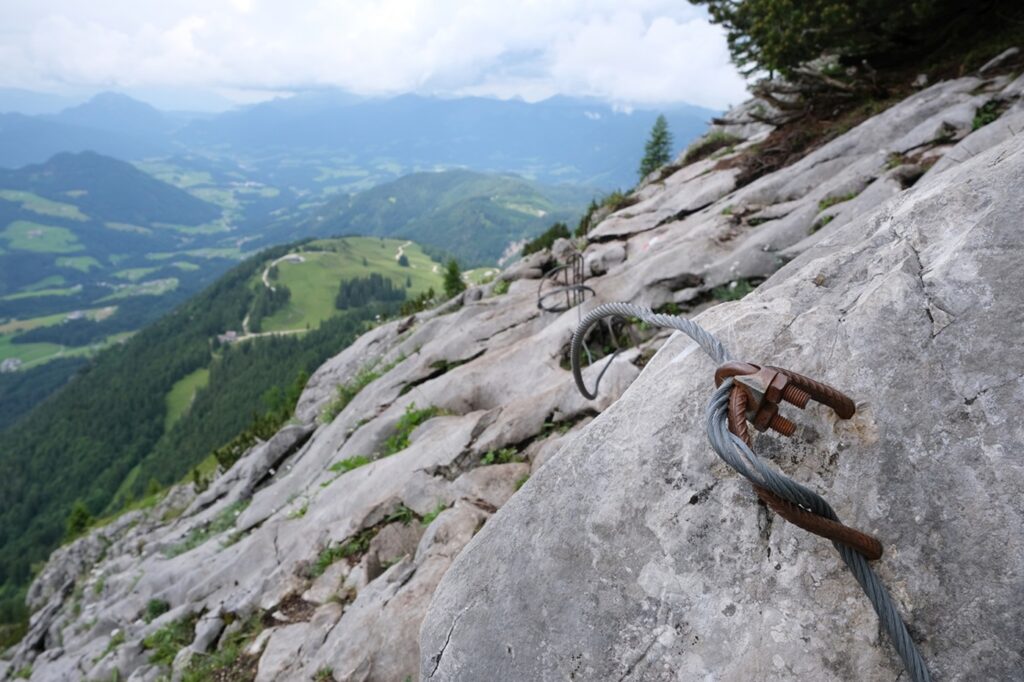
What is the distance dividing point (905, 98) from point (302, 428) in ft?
86.7

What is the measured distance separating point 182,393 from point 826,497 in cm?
21577

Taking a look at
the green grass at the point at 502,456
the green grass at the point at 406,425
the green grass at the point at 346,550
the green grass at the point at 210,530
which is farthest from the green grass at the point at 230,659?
the green grass at the point at 210,530

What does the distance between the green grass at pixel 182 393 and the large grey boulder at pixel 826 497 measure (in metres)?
197

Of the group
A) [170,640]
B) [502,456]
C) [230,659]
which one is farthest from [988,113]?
[170,640]

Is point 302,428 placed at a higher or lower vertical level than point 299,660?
lower

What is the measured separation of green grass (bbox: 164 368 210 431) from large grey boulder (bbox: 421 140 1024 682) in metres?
197

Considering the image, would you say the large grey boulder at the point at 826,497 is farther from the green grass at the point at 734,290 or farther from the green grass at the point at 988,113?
the green grass at the point at 988,113

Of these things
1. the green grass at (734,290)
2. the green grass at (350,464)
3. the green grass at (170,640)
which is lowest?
the green grass at (170,640)

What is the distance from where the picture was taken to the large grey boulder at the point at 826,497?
264cm

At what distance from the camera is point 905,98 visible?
684 inches

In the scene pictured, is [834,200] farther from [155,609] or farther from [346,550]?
[155,609]

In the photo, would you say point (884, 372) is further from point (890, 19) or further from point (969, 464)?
point (890, 19)

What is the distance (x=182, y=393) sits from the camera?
18388 centimetres

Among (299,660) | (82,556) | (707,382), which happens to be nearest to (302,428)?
(299,660)
